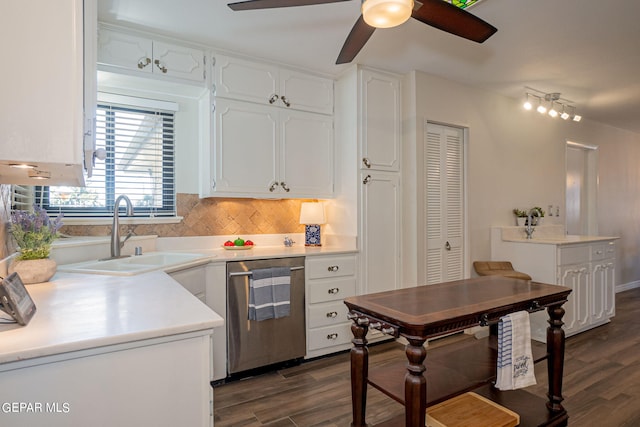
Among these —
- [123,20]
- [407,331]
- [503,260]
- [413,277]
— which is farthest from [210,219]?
[503,260]

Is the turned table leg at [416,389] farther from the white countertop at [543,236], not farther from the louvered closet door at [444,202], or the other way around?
the white countertop at [543,236]

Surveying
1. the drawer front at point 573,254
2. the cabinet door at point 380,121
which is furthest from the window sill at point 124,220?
the drawer front at point 573,254

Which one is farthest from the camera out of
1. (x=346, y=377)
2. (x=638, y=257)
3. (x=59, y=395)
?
(x=638, y=257)

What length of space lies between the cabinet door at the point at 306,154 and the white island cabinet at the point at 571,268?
2.13 m

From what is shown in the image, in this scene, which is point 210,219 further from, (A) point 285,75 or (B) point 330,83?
(B) point 330,83

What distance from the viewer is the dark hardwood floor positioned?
2104mm

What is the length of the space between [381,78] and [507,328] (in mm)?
2511

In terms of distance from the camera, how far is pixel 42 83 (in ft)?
3.08

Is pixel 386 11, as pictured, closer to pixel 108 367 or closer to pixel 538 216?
pixel 108 367

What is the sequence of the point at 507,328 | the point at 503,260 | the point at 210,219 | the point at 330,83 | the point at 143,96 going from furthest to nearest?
the point at 503,260
the point at 330,83
the point at 210,219
the point at 143,96
the point at 507,328

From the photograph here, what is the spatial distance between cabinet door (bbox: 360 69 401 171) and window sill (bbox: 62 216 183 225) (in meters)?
1.79

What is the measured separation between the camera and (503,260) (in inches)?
152

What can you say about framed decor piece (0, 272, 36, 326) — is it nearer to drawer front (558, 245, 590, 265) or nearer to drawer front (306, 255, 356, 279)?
drawer front (306, 255, 356, 279)

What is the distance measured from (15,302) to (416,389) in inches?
55.6
